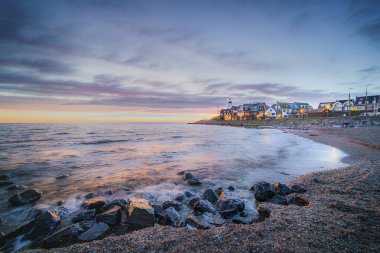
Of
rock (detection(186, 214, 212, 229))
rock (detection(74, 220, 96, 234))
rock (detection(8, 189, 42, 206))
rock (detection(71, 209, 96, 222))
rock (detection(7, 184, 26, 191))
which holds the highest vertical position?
rock (detection(186, 214, 212, 229))

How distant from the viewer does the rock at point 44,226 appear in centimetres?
457

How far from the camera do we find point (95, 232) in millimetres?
4340

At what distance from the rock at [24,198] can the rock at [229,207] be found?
6.85 metres

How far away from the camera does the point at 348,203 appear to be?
15.7ft

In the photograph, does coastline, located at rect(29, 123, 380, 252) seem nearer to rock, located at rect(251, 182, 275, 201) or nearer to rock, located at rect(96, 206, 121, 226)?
rock, located at rect(96, 206, 121, 226)

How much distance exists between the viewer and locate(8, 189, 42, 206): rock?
263 inches

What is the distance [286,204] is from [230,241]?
3.09m

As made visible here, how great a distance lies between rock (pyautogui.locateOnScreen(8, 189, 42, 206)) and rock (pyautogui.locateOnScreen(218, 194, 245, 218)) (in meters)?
6.85

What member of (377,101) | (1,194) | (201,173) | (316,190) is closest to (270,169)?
(201,173)

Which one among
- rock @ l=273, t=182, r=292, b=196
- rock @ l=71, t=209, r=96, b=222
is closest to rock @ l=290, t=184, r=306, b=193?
rock @ l=273, t=182, r=292, b=196

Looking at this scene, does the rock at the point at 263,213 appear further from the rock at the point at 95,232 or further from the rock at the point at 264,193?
the rock at the point at 95,232

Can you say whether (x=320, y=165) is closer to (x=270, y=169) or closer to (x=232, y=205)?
(x=270, y=169)

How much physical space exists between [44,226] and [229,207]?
15.9 feet

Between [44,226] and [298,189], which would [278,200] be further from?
[44,226]
